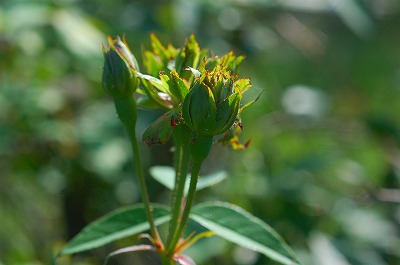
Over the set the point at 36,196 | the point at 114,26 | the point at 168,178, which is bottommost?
the point at 36,196

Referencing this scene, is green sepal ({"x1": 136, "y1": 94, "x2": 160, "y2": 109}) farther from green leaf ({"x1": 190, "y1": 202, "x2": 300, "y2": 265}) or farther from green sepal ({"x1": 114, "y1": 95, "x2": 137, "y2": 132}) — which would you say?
green leaf ({"x1": 190, "y1": 202, "x2": 300, "y2": 265})

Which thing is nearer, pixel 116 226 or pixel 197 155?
pixel 197 155

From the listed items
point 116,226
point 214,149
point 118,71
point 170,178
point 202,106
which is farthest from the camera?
point 214,149

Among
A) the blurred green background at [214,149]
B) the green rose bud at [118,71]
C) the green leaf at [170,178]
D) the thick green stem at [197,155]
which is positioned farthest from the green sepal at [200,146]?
the blurred green background at [214,149]

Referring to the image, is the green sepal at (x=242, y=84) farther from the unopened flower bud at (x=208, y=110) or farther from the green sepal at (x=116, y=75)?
the green sepal at (x=116, y=75)

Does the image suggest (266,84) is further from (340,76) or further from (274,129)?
(340,76)

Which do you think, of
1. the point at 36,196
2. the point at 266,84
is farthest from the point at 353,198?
the point at 36,196

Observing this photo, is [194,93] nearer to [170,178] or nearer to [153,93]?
[153,93]

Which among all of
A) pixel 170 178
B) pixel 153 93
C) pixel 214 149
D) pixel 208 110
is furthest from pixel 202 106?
pixel 214 149
